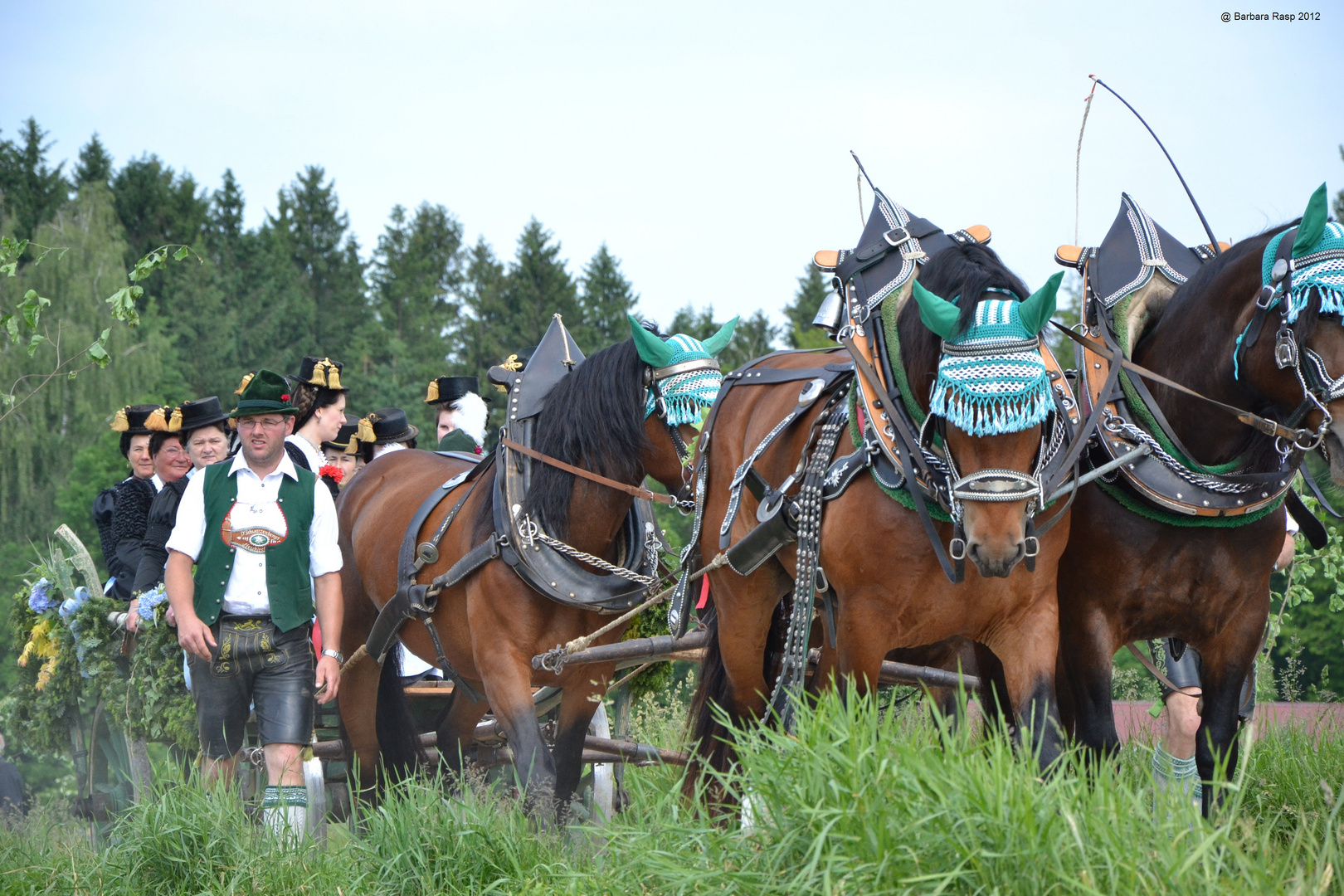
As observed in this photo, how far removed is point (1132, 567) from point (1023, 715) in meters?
0.67

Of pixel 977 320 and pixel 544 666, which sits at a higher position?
pixel 977 320

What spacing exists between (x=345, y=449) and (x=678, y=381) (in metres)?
4.61

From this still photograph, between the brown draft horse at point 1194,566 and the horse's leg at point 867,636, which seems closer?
the horse's leg at point 867,636

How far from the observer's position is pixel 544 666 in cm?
488

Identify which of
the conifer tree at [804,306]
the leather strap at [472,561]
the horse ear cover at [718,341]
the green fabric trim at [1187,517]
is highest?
the conifer tree at [804,306]

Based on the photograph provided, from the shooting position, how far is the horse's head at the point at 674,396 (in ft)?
15.8

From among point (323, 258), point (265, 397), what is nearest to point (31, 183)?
point (323, 258)

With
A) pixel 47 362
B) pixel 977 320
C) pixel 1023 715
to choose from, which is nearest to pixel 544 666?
pixel 1023 715

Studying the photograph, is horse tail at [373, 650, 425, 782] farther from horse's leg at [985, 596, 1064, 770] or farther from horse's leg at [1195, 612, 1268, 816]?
horse's leg at [1195, 612, 1268, 816]

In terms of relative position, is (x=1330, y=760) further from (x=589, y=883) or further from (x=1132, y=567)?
(x=589, y=883)

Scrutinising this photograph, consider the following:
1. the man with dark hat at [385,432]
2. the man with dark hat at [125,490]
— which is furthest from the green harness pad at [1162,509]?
the man with dark hat at [385,432]

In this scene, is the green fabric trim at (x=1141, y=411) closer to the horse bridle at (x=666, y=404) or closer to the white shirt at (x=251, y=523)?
the horse bridle at (x=666, y=404)

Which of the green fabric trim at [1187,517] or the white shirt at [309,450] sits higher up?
the white shirt at [309,450]

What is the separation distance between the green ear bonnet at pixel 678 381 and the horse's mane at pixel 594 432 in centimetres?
8
